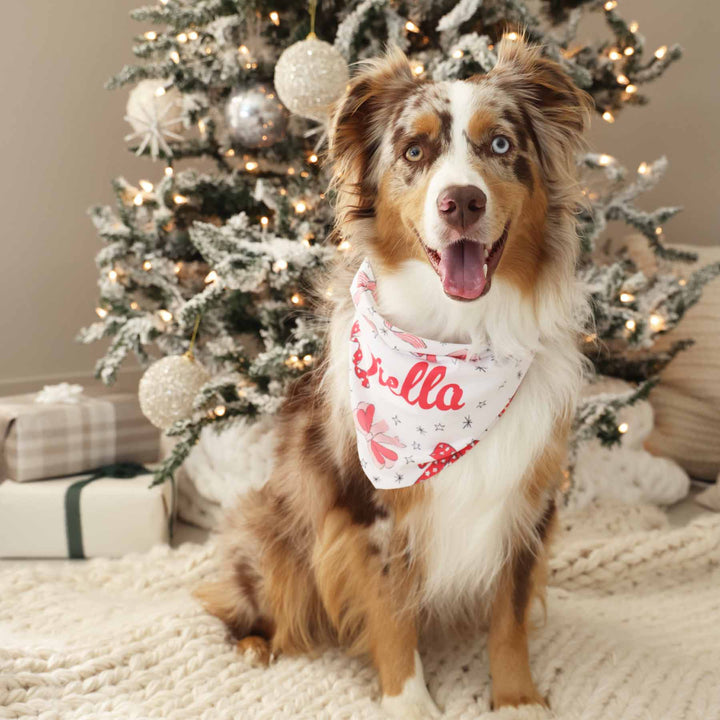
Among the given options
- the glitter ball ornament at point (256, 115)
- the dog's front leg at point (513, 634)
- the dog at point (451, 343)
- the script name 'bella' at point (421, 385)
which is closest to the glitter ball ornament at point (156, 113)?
the glitter ball ornament at point (256, 115)

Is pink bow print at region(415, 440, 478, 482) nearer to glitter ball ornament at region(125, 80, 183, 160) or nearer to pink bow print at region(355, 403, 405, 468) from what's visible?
pink bow print at region(355, 403, 405, 468)

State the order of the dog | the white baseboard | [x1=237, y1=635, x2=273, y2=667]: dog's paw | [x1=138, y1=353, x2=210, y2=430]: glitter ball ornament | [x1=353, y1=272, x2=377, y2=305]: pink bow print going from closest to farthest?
the dog < [x1=353, y1=272, x2=377, y2=305]: pink bow print < [x1=237, y1=635, x2=273, y2=667]: dog's paw < [x1=138, y1=353, x2=210, y2=430]: glitter ball ornament < the white baseboard

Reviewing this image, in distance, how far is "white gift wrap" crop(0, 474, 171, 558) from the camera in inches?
88.0

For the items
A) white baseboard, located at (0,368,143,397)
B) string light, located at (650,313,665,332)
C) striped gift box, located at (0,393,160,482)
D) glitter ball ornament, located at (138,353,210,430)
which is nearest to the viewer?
glitter ball ornament, located at (138,353,210,430)

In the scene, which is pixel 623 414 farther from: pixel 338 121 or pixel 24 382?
pixel 24 382

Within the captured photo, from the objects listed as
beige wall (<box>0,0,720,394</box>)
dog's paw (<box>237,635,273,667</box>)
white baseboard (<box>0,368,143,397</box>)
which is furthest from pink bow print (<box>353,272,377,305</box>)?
beige wall (<box>0,0,720,394</box>)

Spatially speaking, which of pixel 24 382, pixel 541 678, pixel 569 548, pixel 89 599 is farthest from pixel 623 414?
pixel 24 382

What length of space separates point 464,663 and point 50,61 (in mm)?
2874

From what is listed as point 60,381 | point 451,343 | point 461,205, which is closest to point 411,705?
point 451,343

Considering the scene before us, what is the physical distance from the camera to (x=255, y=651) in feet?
5.50

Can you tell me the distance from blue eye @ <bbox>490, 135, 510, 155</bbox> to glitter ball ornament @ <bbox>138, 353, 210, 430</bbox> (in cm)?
115

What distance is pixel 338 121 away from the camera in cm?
153

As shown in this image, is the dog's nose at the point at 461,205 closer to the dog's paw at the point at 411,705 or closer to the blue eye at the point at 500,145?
the blue eye at the point at 500,145

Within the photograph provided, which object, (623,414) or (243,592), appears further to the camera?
(623,414)
